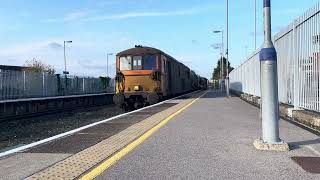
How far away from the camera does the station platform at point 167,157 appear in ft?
23.5

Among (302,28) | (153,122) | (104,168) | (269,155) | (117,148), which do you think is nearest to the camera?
(104,168)

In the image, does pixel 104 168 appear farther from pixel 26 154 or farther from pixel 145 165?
pixel 26 154

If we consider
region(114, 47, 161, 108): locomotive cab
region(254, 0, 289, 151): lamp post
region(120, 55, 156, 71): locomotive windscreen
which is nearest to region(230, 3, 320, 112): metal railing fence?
region(254, 0, 289, 151): lamp post

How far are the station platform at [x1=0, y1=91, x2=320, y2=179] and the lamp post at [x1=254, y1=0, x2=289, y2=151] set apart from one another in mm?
355

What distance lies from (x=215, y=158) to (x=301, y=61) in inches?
256

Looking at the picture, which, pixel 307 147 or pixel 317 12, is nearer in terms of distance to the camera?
pixel 307 147

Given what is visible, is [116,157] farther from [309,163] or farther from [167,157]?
[309,163]

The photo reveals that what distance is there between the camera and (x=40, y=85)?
36688mm

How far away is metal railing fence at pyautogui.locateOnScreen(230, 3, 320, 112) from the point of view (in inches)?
481

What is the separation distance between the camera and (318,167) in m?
7.57

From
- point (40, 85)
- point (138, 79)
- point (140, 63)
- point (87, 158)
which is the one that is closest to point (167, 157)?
point (87, 158)

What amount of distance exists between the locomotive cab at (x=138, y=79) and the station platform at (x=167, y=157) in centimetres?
1641

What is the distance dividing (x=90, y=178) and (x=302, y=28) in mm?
8711

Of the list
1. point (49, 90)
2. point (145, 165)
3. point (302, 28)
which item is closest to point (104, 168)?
point (145, 165)
